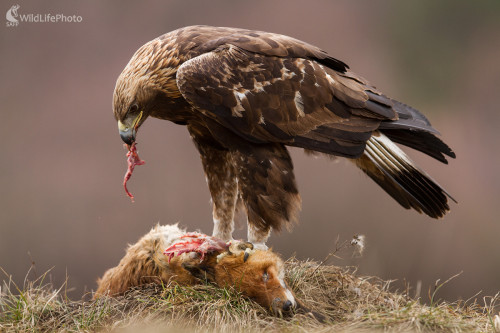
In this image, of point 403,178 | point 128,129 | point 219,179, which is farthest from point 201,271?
point 403,178

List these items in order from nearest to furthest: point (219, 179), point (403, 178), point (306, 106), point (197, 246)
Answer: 1. point (197, 246)
2. point (306, 106)
3. point (403, 178)
4. point (219, 179)

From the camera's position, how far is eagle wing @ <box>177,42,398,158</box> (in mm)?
3016

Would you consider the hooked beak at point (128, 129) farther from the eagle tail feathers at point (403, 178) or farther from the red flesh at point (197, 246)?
the eagle tail feathers at point (403, 178)

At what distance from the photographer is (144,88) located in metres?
3.09

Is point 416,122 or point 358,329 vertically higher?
point 416,122

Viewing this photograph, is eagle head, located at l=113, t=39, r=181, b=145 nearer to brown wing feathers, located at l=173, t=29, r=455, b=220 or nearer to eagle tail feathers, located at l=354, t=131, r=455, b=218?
brown wing feathers, located at l=173, t=29, r=455, b=220

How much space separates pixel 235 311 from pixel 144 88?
1.10 meters

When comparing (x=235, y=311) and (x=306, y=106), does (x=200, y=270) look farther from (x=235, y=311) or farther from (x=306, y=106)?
(x=306, y=106)

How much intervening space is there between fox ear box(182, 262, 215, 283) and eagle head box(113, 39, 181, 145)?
0.66 metres

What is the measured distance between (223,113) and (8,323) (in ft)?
4.52

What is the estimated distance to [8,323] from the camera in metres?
3.03

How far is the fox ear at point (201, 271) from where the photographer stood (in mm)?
3068

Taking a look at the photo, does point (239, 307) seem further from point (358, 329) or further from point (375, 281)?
point (375, 281)

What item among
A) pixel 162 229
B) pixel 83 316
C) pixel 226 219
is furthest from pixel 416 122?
pixel 83 316
